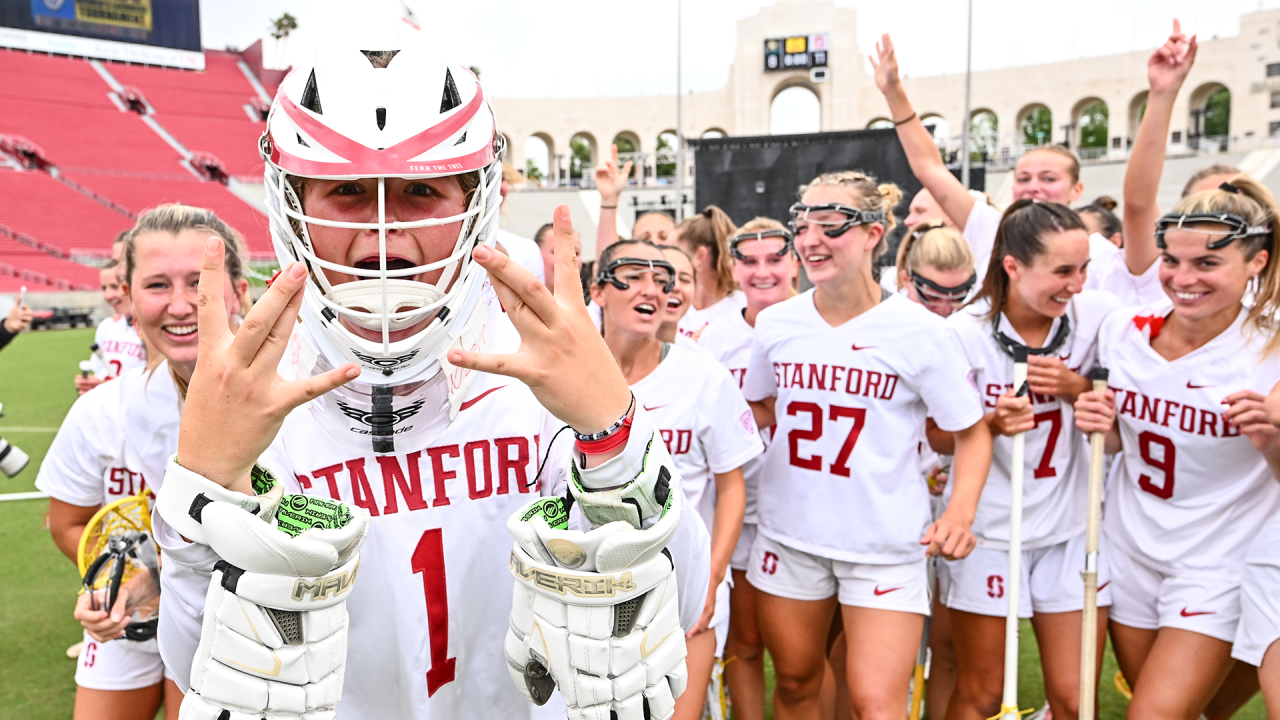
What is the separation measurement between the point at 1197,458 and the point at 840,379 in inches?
51.6

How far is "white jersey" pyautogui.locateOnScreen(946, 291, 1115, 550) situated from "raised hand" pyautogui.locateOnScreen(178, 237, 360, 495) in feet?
9.37

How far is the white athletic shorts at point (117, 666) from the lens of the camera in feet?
9.68

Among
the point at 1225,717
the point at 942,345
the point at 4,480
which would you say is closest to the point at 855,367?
the point at 942,345

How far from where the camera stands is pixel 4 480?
8523mm

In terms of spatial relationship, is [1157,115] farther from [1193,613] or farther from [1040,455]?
[1193,613]

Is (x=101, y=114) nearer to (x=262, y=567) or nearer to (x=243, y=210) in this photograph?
(x=243, y=210)

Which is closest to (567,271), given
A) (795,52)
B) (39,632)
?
(39,632)

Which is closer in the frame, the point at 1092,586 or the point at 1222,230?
the point at 1222,230

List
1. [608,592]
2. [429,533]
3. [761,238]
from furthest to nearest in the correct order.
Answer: [761,238] < [429,533] < [608,592]

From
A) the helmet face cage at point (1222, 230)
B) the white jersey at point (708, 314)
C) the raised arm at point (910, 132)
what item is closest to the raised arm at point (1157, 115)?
the helmet face cage at point (1222, 230)

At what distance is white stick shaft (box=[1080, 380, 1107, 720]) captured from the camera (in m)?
3.17

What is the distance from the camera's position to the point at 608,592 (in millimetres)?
1514

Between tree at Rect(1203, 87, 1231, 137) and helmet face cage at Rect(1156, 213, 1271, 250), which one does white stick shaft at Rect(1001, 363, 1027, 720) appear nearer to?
helmet face cage at Rect(1156, 213, 1271, 250)

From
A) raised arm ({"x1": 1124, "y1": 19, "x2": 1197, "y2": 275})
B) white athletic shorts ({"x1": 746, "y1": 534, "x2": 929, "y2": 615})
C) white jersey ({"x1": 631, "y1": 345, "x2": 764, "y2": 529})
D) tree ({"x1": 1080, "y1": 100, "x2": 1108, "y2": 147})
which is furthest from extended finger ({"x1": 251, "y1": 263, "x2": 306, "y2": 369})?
tree ({"x1": 1080, "y1": 100, "x2": 1108, "y2": 147})
